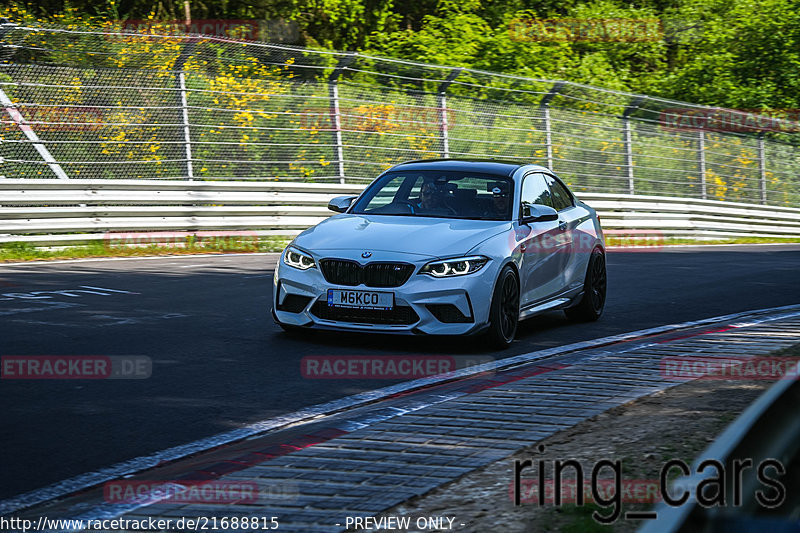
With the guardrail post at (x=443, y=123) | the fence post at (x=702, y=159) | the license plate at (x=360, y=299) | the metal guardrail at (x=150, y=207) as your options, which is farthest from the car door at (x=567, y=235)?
the fence post at (x=702, y=159)

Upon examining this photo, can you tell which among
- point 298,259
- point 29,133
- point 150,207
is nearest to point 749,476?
point 298,259

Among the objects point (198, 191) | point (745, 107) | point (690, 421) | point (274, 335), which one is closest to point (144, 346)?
point (274, 335)

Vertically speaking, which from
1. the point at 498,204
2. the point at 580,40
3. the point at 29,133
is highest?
the point at 580,40

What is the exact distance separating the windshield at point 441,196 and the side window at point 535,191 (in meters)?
0.19

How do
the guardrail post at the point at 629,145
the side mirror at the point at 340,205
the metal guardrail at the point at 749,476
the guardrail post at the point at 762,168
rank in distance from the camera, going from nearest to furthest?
the metal guardrail at the point at 749,476
the side mirror at the point at 340,205
the guardrail post at the point at 629,145
the guardrail post at the point at 762,168

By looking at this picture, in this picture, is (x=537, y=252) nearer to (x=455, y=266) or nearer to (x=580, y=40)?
(x=455, y=266)

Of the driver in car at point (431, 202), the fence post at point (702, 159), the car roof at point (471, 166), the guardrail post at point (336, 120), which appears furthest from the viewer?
the fence post at point (702, 159)

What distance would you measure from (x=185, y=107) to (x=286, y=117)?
90.9 inches

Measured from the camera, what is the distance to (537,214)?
388 inches

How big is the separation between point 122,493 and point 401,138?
18.3 metres

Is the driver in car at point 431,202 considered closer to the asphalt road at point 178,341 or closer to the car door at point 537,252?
the car door at point 537,252

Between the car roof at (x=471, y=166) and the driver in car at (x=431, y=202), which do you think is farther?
the car roof at (x=471, y=166)

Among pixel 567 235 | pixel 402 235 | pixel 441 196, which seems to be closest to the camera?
pixel 402 235

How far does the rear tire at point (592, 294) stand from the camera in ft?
36.5
